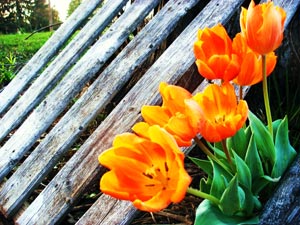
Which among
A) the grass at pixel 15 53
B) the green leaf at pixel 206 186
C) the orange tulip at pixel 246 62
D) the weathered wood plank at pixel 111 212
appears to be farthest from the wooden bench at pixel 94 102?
the grass at pixel 15 53

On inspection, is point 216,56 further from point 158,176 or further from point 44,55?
point 44,55

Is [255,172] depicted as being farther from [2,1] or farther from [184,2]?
[2,1]

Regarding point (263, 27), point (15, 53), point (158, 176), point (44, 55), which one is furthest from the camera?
point (15, 53)

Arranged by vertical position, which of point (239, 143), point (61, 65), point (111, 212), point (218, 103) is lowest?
point (111, 212)

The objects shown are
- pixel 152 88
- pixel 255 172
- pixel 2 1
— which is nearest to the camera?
pixel 255 172

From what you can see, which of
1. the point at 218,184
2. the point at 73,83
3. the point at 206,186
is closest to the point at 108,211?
the point at 206,186

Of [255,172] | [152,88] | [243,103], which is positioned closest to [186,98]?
[243,103]

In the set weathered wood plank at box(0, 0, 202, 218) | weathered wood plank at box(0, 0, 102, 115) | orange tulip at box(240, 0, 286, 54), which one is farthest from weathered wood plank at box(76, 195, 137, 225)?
weathered wood plank at box(0, 0, 102, 115)
